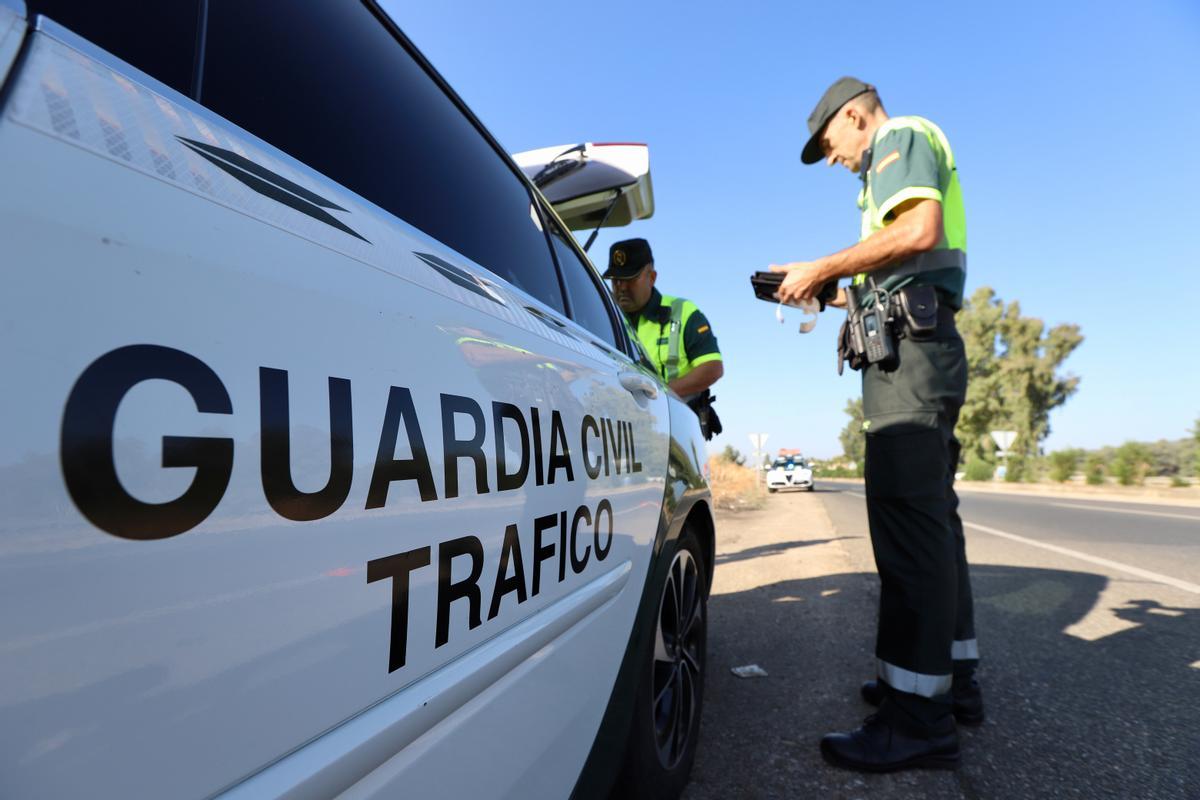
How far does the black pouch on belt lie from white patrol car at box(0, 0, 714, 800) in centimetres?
135

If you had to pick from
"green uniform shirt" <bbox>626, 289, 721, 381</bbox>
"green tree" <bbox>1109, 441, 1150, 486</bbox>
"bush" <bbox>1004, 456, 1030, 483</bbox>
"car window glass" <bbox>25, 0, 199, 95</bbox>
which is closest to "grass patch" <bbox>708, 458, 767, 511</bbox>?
"green uniform shirt" <bbox>626, 289, 721, 381</bbox>

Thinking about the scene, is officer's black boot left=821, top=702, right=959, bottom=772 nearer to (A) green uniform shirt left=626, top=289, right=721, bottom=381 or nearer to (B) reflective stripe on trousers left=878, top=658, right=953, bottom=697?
(B) reflective stripe on trousers left=878, top=658, right=953, bottom=697

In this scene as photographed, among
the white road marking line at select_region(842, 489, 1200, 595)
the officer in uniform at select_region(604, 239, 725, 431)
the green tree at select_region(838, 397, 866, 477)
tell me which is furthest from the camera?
→ the green tree at select_region(838, 397, 866, 477)

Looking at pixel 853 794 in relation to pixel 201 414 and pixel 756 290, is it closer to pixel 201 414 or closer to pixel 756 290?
pixel 756 290

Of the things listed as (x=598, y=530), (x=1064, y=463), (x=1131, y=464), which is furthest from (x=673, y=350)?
(x=1064, y=463)

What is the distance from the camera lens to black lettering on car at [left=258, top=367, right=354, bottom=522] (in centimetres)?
55

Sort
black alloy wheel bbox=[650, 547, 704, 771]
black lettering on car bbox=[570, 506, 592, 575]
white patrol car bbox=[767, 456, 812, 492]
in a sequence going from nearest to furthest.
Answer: black lettering on car bbox=[570, 506, 592, 575]
black alloy wheel bbox=[650, 547, 704, 771]
white patrol car bbox=[767, 456, 812, 492]

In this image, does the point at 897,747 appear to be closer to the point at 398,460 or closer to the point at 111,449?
the point at 398,460

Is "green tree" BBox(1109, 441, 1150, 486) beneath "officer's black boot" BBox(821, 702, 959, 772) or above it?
above

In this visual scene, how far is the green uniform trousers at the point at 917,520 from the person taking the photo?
1.92 m

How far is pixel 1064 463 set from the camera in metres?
25.5

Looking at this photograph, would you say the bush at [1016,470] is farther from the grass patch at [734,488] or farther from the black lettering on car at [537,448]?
the black lettering on car at [537,448]

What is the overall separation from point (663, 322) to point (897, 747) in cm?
254

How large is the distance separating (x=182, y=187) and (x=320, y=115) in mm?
512
